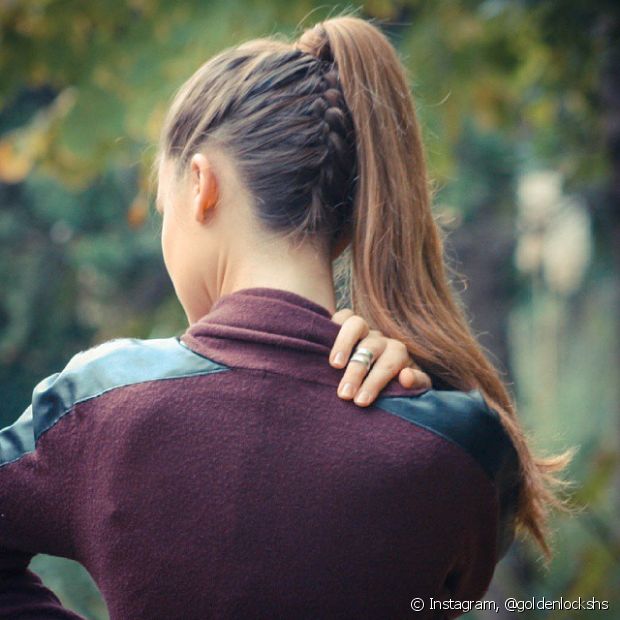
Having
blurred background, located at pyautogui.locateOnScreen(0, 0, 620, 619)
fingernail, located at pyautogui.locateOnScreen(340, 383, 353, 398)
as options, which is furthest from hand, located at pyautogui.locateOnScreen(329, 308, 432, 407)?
blurred background, located at pyautogui.locateOnScreen(0, 0, 620, 619)

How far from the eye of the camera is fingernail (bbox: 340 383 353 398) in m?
1.38

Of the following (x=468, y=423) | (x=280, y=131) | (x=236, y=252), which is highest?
(x=280, y=131)

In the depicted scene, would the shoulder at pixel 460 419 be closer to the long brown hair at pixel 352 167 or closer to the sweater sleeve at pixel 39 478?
the long brown hair at pixel 352 167

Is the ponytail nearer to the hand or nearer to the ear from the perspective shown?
the hand

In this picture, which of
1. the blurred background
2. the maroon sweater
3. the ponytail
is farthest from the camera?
the blurred background

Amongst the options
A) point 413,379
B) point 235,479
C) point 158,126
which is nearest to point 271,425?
point 235,479

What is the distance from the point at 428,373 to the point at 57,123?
233 centimetres

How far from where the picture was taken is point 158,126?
3379 millimetres

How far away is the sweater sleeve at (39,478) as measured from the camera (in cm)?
133

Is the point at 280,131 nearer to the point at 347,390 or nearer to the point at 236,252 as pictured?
the point at 236,252

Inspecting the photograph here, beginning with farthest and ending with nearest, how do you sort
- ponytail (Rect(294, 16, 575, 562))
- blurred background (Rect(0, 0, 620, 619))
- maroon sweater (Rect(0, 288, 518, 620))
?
blurred background (Rect(0, 0, 620, 619))
ponytail (Rect(294, 16, 575, 562))
maroon sweater (Rect(0, 288, 518, 620))

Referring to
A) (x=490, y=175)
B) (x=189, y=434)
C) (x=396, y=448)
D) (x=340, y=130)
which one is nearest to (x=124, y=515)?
(x=189, y=434)

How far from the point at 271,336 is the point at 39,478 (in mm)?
348

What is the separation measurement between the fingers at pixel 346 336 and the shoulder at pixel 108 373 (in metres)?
0.15
